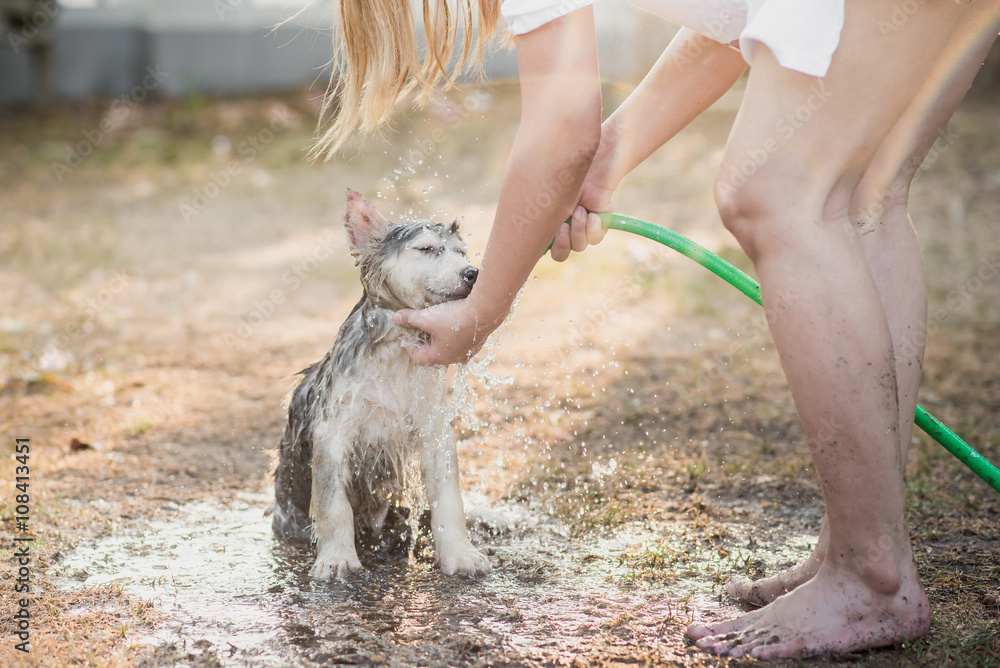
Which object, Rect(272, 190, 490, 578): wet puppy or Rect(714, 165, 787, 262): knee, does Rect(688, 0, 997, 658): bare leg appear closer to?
Rect(714, 165, 787, 262): knee

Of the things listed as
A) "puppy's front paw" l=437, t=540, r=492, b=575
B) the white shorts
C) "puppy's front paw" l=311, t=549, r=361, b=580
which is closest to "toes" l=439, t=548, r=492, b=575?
"puppy's front paw" l=437, t=540, r=492, b=575

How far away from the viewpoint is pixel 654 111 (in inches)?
113

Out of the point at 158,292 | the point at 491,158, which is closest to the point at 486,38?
the point at 158,292

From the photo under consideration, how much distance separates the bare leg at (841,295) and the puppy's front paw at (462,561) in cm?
96

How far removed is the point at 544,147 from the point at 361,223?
991mm

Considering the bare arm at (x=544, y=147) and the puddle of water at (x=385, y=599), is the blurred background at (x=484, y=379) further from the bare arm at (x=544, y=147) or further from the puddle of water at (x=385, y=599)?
the bare arm at (x=544, y=147)

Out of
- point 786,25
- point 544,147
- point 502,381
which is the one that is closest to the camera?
point 786,25

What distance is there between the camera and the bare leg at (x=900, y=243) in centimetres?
240

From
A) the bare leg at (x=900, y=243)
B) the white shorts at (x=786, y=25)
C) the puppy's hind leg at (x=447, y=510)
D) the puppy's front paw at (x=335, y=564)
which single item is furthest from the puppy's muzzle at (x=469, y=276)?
the bare leg at (x=900, y=243)

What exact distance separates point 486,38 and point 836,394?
1526 millimetres

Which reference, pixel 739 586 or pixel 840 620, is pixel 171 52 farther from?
pixel 840 620

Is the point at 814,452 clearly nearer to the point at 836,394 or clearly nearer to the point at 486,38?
the point at 836,394

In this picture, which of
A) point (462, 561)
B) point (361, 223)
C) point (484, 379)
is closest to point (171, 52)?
point (484, 379)

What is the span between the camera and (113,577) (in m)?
2.94
